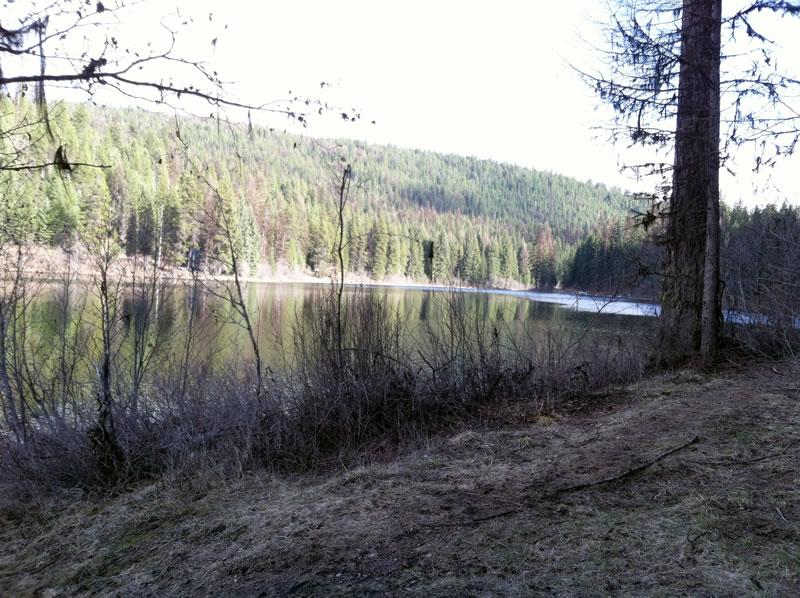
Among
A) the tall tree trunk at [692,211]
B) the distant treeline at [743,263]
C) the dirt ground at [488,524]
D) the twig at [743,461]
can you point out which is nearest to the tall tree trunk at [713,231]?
the tall tree trunk at [692,211]

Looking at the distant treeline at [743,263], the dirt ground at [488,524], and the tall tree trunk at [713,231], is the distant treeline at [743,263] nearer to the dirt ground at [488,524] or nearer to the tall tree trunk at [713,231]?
the tall tree trunk at [713,231]

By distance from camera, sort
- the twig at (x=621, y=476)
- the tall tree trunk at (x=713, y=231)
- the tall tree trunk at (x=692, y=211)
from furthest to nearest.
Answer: the tall tree trunk at (x=692, y=211), the tall tree trunk at (x=713, y=231), the twig at (x=621, y=476)

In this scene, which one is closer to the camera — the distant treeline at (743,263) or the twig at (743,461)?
the twig at (743,461)

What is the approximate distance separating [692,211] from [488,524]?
658 cm

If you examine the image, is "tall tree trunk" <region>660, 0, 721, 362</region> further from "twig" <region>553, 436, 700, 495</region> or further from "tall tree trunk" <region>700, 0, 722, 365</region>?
"twig" <region>553, 436, 700, 495</region>

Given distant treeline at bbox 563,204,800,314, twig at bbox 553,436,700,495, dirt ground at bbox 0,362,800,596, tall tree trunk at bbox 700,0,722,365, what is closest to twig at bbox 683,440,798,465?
dirt ground at bbox 0,362,800,596

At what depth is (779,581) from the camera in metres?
2.57

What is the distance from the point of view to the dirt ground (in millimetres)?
2855

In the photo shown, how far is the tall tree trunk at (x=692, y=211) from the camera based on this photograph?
24.2 ft

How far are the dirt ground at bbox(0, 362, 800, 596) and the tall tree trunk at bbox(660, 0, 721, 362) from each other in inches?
90.2

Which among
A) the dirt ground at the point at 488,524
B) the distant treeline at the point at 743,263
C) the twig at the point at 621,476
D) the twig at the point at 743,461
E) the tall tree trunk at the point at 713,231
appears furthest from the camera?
the distant treeline at the point at 743,263

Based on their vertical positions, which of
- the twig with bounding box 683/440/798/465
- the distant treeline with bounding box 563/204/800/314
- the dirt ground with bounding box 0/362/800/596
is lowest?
the dirt ground with bounding box 0/362/800/596

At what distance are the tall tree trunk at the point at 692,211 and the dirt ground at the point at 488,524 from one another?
2290 millimetres

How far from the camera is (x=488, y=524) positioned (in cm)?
347
